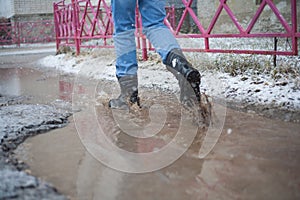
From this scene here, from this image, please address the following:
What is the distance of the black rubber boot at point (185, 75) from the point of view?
204 centimetres

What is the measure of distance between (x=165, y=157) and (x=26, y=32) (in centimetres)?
1653

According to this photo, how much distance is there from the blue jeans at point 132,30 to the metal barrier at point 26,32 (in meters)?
14.1

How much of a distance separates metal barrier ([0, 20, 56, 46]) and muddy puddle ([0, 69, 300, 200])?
47.7 ft

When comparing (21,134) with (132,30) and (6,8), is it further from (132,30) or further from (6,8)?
(6,8)

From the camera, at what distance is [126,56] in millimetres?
2412

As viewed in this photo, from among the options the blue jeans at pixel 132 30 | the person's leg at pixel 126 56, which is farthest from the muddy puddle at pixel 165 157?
the blue jeans at pixel 132 30

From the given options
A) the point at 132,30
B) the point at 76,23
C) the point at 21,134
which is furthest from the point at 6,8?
the point at 21,134

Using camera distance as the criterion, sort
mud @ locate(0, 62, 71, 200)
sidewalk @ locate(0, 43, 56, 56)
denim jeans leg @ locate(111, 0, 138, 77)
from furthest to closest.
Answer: sidewalk @ locate(0, 43, 56, 56)
denim jeans leg @ locate(111, 0, 138, 77)
mud @ locate(0, 62, 71, 200)

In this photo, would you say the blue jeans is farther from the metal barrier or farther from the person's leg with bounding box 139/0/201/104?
the metal barrier

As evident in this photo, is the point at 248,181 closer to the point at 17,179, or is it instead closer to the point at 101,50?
the point at 17,179

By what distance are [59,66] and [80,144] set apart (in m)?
4.60

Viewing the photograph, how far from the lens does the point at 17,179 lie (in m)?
1.25

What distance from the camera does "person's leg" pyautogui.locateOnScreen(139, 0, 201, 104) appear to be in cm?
206

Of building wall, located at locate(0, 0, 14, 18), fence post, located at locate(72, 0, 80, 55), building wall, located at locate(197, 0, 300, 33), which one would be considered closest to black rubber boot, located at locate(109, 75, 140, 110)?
fence post, located at locate(72, 0, 80, 55)
